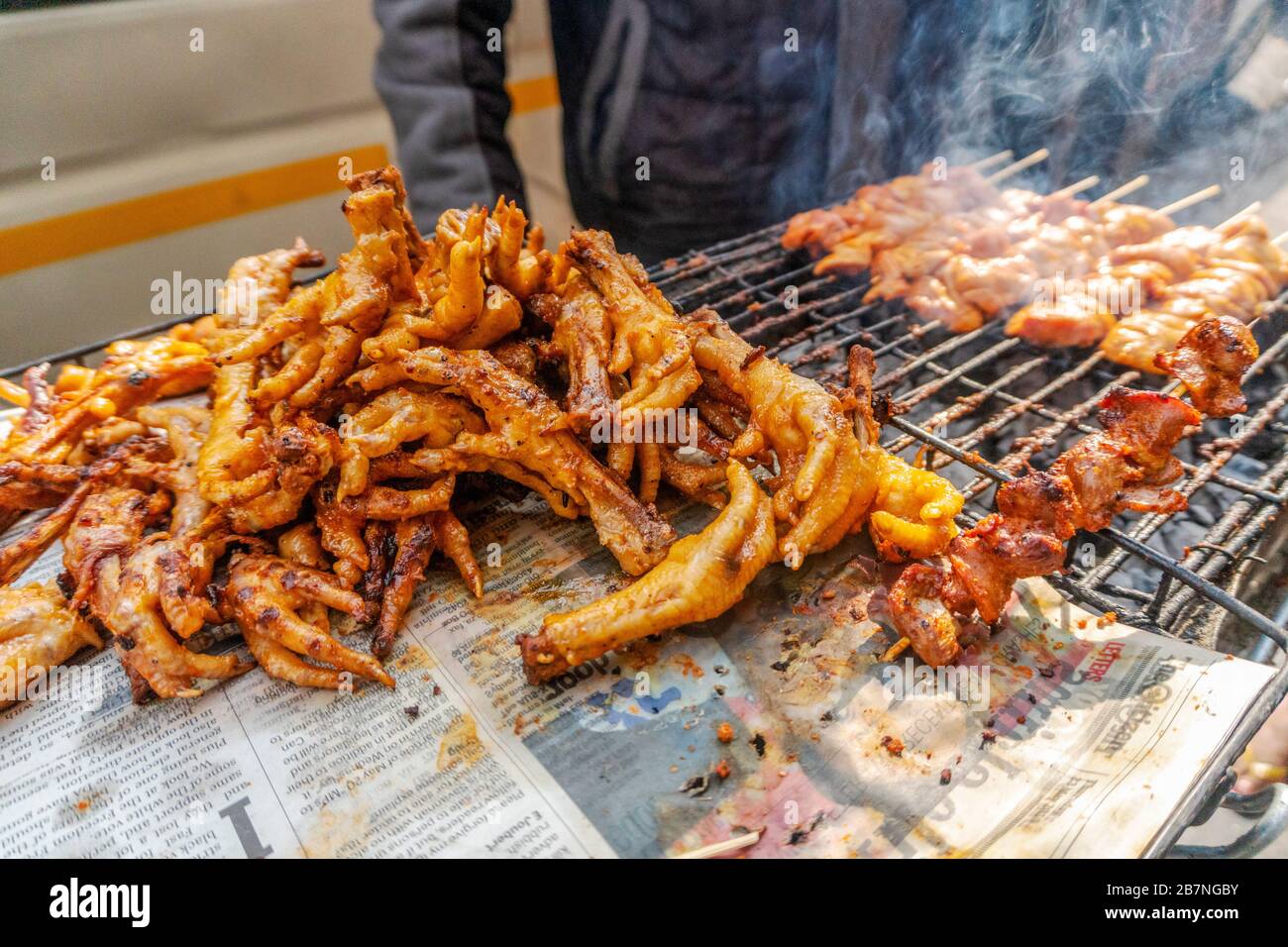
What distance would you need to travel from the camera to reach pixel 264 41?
5.39m

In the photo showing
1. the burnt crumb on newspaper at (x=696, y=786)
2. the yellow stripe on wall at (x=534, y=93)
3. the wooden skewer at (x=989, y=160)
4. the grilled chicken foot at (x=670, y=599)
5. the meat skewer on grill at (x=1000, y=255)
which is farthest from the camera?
the yellow stripe on wall at (x=534, y=93)

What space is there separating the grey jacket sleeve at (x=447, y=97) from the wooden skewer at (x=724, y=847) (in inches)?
199

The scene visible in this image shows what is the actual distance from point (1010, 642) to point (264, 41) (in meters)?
5.88

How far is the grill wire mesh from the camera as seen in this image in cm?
254

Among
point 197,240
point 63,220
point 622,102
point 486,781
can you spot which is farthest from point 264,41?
point 486,781

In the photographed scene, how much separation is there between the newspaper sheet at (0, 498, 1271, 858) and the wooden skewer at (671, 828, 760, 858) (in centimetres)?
3

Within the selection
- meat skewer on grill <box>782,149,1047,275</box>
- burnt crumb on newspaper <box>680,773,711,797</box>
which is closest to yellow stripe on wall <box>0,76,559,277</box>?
meat skewer on grill <box>782,149,1047,275</box>

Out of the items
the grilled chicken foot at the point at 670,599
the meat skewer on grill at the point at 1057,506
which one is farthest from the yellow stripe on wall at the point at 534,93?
the meat skewer on grill at the point at 1057,506

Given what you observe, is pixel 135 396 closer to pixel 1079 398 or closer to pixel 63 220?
pixel 63 220

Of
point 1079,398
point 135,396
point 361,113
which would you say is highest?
point 361,113

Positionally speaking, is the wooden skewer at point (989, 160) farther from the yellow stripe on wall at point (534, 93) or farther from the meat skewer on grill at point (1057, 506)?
the yellow stripe on wall at point (534, 93)

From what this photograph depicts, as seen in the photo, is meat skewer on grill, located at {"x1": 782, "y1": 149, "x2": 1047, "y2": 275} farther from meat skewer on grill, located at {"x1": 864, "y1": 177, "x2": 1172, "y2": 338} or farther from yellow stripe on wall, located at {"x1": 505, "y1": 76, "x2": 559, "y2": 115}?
yellow stripe on wall, located at {"x1": 505, "y1": 76, "x2": 559, "y2": 115}

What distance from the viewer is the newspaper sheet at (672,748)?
2.00 meters

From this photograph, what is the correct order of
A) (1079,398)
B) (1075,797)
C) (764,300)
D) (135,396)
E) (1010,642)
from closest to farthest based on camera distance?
(1075,797), (1010,642), (135,396), (1079,398), (764,300)
